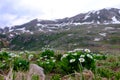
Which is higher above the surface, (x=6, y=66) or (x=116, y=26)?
(x=6, y=66)

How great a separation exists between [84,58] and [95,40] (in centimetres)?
16176

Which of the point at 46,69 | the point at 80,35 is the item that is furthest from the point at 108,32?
the point at 46,69

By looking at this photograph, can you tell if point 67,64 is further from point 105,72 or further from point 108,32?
point 108,32

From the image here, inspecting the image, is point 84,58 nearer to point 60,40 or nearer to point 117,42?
point 117,42

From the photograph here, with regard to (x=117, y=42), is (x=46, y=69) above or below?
above

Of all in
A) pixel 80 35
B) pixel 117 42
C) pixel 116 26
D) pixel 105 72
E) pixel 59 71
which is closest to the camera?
pixel 105 72

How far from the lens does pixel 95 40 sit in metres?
169

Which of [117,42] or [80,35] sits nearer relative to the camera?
[117,42]

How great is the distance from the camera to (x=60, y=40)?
183 metres

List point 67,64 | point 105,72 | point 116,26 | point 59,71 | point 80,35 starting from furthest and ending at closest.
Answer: point 116,26, point 80,35, point 59,71, point 67,64, point 105,72

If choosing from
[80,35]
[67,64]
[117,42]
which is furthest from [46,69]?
[80,35]

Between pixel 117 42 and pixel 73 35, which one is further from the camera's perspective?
pixel 73 35

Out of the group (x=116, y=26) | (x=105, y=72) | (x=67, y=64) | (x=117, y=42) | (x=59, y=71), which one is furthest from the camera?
(x=116, y=26)

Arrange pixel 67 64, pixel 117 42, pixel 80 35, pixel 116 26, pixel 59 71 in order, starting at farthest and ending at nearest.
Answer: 1. pixel 116 26
2. pixel 80 35
3. pixel 117 42
4. pixel 59 71
5. pixel 67 64
